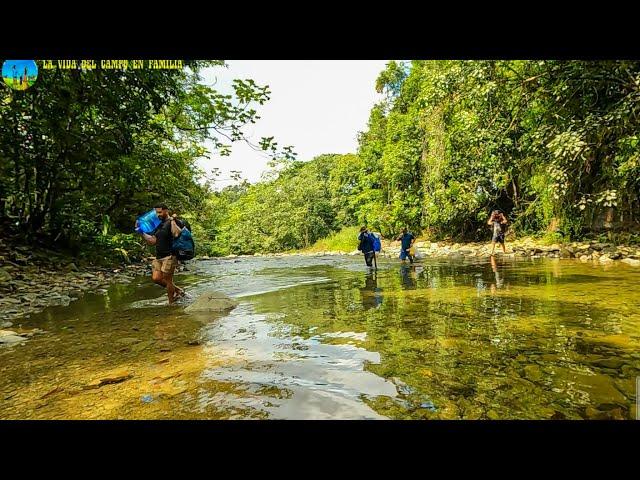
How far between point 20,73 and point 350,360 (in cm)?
834

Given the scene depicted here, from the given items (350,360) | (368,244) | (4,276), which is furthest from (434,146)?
(350,360)

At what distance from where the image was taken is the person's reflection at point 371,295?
719 centimetres

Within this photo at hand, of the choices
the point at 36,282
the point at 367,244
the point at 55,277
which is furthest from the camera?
the point at 367,244

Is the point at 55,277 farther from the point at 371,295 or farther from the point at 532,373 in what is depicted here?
the point at 532,373

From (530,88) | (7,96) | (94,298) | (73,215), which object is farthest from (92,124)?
(530,88)

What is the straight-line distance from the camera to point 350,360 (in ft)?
13.1

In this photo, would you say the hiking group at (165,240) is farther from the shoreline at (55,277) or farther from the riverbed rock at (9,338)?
the riverbed rock at (9,338)

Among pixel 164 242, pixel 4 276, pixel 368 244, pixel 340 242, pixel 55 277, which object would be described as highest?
pixel 164 242

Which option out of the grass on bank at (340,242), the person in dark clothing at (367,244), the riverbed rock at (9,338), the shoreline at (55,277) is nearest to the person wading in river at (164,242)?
the shoreline at (55,277)
